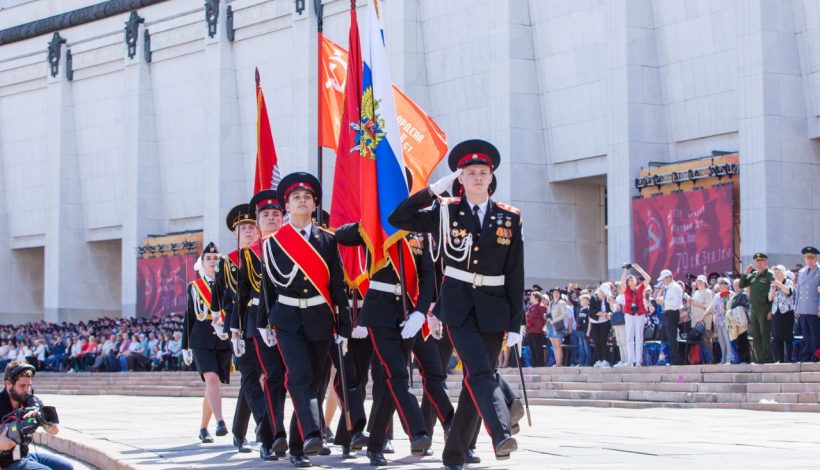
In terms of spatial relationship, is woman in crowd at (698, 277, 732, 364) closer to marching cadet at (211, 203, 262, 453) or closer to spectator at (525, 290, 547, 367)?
spectator at (525, 290, 547, 367)

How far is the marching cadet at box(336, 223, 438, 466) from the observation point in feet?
32.0

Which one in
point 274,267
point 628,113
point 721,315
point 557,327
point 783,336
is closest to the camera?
point 274,267

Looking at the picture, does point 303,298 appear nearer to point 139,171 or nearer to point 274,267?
point 274,267

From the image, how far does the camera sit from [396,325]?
1003 cm

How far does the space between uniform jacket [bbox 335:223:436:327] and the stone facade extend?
19057 mm

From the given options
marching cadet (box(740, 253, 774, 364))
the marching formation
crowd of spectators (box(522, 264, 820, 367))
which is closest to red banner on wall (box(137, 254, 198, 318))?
crowd of spectators (box(522, 264, 820, 367))

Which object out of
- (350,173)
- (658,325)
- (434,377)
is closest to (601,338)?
(658,325)

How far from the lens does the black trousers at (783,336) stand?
19.2 metres

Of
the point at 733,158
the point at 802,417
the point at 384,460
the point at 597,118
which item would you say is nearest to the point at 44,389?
the point at 597,118

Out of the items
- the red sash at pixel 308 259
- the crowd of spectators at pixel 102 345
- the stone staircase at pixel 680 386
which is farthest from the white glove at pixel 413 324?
the crowd of spectators at pixel 102 345

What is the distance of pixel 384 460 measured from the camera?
32.0 ft

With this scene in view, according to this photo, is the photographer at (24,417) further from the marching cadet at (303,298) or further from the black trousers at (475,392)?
the black trousers at (475,392)

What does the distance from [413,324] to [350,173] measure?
1997 mm

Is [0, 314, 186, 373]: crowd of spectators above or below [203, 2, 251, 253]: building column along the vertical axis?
below
